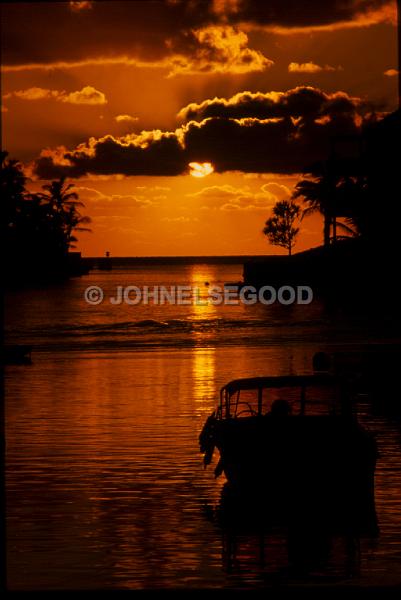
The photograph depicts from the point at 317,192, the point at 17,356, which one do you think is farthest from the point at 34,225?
the point at 17,356

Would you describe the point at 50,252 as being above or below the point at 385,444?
above

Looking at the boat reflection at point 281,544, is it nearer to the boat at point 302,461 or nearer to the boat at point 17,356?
the boat at point 302,461

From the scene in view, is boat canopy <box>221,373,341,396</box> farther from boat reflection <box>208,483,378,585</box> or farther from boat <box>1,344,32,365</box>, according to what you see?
boat <box>1,344,32,365</box>

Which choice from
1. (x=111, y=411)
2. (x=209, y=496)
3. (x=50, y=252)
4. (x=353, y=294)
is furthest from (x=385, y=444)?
(x=50, y=252)

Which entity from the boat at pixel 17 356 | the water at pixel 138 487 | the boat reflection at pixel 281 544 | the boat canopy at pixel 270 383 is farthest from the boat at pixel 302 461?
the boat at pixel 17 356

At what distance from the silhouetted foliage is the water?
65339mm

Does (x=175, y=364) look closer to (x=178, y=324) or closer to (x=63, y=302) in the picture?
(x=178, y=324)

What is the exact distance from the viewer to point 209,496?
1891 cm

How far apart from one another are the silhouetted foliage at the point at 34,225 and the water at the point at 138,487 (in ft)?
214

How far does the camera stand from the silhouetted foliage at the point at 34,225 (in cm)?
12106

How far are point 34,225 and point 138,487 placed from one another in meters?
127

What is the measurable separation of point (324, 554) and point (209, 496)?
4.22 m

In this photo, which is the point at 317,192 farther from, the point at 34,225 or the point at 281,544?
the point at 281,544

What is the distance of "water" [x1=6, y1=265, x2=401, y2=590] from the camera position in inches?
544
